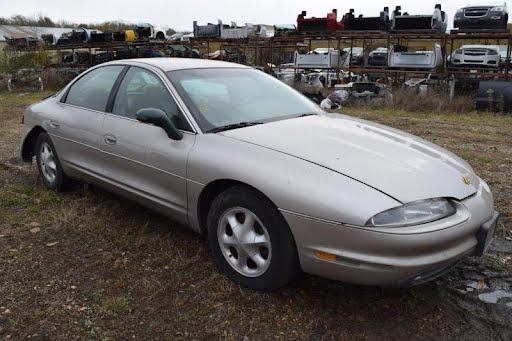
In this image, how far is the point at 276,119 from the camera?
3.38 m

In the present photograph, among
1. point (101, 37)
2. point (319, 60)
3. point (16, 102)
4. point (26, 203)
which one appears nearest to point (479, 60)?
point (319, 60)

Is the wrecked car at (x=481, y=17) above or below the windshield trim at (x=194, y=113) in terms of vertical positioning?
above

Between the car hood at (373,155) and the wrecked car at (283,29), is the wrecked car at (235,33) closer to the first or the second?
the wrecked car at (283,29)

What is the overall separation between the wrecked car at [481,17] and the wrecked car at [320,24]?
386 cm

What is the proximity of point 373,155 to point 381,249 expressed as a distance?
68 cm

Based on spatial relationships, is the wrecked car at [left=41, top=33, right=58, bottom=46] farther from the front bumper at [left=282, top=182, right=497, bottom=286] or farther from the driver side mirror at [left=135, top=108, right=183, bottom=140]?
the front bumper at [left=282, top=182, right=497, bottom=286]

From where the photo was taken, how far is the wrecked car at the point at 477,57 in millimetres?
13727

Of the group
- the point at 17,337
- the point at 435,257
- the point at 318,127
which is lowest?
the point at 17,337

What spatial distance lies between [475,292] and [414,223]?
0.96m

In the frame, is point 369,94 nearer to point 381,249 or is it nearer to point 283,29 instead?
point 283,29

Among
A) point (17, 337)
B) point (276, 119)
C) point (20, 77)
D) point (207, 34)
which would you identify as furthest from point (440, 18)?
point (20, 77)

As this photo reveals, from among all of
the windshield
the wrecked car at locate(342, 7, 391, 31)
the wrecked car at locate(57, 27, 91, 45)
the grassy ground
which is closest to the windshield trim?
the windshield

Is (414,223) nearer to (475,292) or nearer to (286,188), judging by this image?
(286,188)

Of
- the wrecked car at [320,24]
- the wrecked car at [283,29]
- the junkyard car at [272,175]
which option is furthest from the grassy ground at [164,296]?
the wrecked car at [283,29]
